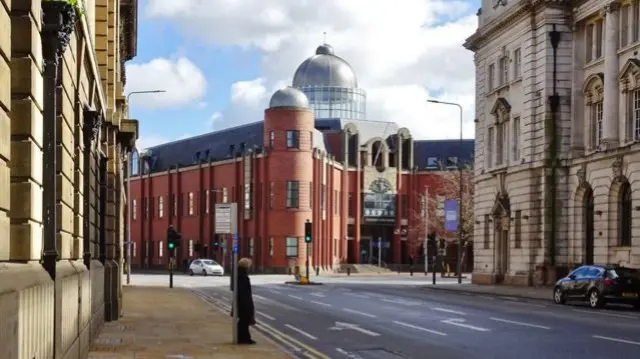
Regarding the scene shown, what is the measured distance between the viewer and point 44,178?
1003 centimetres

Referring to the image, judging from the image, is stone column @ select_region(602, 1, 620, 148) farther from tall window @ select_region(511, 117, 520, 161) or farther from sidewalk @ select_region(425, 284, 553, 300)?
tall window @ select_region(511, 117, 520, 161)

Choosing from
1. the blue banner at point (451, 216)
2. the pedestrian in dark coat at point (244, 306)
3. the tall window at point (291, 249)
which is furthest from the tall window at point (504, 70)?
the pedestrian in dark coat at point (244, 306)

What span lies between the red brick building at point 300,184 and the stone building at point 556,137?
29267 millimetres

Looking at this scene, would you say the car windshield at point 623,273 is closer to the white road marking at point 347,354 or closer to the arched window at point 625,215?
the arched window at point 625,215

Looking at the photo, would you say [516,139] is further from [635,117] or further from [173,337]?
[173,337]

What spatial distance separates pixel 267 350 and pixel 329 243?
75.4 meters

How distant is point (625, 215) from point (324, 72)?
235 feet

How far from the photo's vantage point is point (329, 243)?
3664 inches

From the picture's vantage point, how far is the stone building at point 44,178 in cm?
701

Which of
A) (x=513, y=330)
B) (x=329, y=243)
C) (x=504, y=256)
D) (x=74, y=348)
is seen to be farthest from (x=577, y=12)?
(x=329, y=243)

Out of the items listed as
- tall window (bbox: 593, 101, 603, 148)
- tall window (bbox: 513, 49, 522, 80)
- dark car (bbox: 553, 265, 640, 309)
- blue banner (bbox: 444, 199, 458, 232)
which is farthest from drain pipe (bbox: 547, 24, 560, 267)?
dark car (bbox: 553, 265, 640, 309)

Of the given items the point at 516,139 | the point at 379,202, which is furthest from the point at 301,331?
the point at 379,202

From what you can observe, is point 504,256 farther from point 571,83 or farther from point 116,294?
point 116,294

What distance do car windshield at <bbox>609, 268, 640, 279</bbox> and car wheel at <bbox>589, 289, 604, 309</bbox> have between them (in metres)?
0.78
